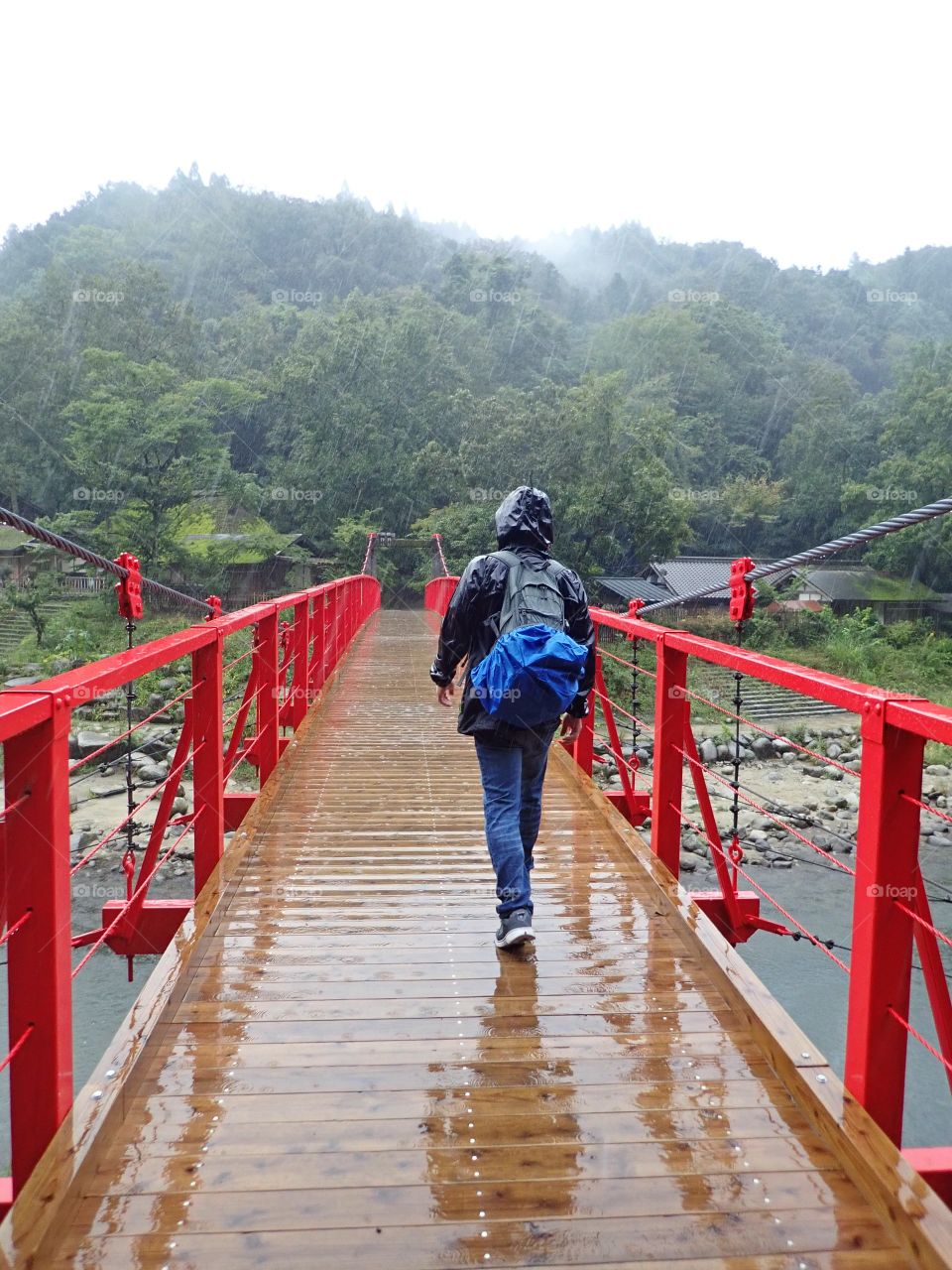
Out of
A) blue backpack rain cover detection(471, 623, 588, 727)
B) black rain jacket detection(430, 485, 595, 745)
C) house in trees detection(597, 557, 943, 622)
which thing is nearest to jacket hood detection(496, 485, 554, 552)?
black rain jacket detection(430, 485, 595, 745)

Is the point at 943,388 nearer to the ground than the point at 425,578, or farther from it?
farther from it

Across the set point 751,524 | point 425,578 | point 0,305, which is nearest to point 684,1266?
point 425,578

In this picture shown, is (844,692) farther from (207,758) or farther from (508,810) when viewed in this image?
(207,758)

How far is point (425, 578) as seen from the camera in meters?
30.4

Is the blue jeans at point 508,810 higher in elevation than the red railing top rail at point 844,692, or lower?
lower

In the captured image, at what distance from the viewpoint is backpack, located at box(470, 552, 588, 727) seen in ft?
8.13

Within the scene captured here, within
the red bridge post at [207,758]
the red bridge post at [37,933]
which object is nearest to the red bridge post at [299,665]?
the red bridge post at [207,758]

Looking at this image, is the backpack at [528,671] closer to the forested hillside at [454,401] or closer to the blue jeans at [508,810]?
the blue jeans at [508,810]

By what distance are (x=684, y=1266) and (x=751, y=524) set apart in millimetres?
37781

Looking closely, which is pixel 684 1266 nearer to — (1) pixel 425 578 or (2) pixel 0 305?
(1) pixel 425 578

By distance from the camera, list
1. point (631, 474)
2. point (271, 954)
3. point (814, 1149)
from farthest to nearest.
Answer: point (631, 474), point (271, 954), point (814, 1149)

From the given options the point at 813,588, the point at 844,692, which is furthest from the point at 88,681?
the point at 813,588

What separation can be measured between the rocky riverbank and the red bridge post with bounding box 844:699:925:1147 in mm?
9246

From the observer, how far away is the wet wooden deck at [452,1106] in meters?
1.46
